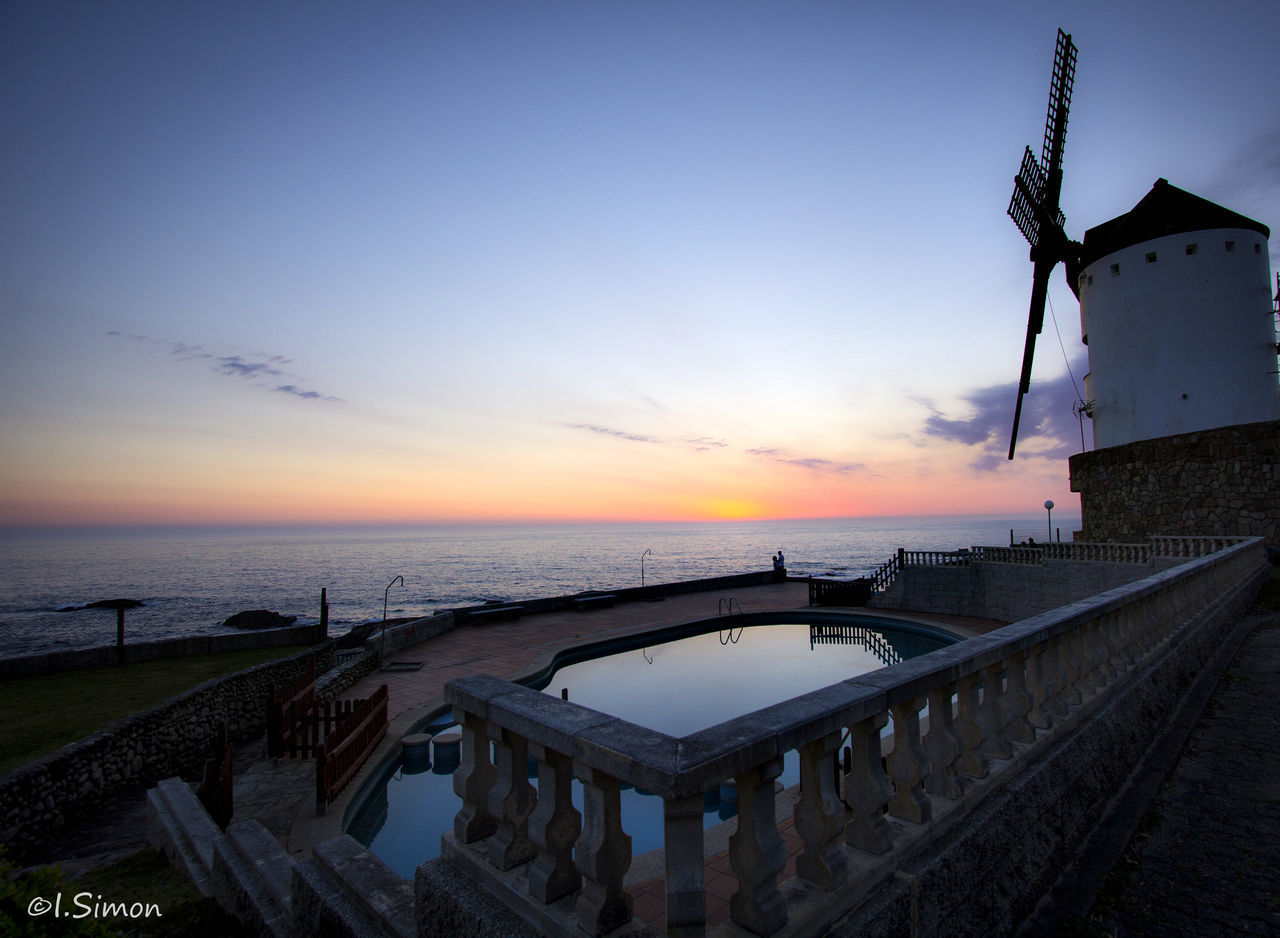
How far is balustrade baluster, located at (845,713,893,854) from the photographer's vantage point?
2510 millimetres

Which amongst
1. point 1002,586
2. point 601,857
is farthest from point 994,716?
point 1002,586

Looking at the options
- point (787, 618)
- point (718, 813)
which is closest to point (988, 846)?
point (718, 813)

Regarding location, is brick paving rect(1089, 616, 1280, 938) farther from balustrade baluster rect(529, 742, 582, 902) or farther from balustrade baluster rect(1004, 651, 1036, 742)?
balustrade baluster rect(529, 742, 582, 902)

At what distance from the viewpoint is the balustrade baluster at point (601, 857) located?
201cm

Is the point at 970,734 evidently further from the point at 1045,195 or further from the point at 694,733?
the point at 1045,195

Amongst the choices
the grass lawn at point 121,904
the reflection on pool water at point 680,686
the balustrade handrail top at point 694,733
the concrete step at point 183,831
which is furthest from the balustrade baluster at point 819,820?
the concrete step at point 183,831

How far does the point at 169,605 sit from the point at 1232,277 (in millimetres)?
90151

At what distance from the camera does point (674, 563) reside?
12006 centimetres

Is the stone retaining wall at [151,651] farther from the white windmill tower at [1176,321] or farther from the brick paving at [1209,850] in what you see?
the white windmill tower at [1176,321]

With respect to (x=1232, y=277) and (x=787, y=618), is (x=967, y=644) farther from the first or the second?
(x=1232, y=277)

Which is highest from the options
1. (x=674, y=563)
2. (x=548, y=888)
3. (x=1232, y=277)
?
(x=1232, y=277)

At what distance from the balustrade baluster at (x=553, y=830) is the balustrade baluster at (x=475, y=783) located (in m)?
0.46

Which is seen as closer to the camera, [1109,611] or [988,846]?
[988,846]

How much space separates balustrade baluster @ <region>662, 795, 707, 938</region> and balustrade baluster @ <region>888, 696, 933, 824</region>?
128cm
